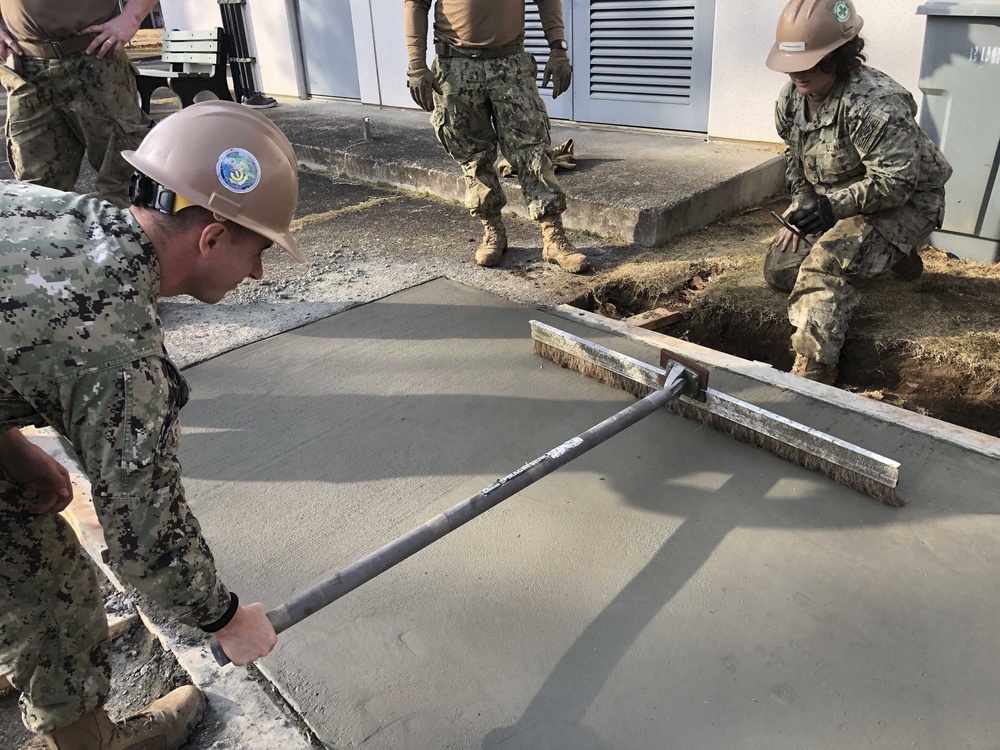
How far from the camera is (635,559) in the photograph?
2082mm

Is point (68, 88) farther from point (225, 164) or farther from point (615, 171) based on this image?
point (615, 171)

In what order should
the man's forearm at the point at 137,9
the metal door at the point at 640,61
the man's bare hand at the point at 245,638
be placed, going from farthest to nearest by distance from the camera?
1. the metal door at the point at 640,61
2. the man's forearm at the point at 137,9
3. the man's bare hand at the point at 245,638

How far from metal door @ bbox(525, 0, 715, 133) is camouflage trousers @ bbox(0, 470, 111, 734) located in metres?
5.10

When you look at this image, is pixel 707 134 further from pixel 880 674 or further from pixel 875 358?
pixel 880 674

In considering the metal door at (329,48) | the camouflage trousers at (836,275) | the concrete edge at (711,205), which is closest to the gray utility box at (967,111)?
the camouflage trousers at (836,275)

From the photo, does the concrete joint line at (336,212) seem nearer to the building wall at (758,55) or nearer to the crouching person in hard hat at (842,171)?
the building wall at (758,55)

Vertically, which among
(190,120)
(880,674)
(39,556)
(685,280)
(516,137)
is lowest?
(880,674)

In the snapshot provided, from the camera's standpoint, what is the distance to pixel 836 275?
9.78 ft

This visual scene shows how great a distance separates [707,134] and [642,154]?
0.61 m

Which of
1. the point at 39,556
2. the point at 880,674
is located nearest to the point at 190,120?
the point at 39,556

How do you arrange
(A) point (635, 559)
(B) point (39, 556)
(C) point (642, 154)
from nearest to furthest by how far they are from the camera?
(B) point (39, 556) → (A) point (635, 559) → (C) point (642, 154)

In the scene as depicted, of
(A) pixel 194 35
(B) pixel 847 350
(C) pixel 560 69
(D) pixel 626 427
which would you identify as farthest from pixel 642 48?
(A) pixel 194 35

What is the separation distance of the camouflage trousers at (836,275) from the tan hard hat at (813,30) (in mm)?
663

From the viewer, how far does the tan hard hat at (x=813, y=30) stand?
2781mm
